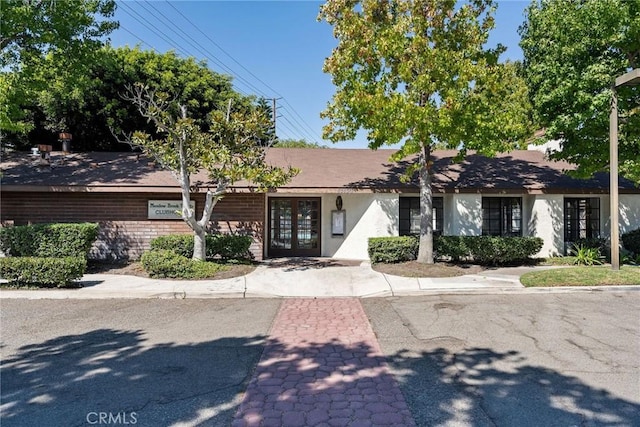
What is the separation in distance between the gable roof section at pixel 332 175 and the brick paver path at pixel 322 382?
7868 millimetres

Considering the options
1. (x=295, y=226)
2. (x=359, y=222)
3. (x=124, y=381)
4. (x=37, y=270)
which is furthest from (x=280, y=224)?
(x=124, y=381)

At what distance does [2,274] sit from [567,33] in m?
14.9

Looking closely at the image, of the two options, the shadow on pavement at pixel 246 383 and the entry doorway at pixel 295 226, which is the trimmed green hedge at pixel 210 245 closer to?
the entry doorway at pixel 295 226

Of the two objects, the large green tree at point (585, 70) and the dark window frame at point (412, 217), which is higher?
the large green tree at point (585, 70)

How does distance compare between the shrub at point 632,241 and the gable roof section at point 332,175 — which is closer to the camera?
the gable roof section at point 332,175

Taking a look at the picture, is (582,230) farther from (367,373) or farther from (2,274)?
(2,274)

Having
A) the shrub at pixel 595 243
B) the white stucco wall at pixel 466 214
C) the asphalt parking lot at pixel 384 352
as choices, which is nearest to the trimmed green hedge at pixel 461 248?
the white stucco wall at pixel 466 214

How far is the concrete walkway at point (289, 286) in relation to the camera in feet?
27.9

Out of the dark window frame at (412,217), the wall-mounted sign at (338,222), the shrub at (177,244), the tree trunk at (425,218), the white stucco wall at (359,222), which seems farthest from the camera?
the dark window frame at (412,217)

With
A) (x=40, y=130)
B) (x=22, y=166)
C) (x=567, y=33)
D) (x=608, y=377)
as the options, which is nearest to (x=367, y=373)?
(x=608, y=377)

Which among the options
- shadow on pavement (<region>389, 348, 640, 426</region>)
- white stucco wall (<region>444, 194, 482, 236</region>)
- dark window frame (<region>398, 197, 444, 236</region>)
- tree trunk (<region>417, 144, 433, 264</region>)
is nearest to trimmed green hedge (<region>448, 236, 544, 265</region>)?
tree trunk (<region>417, 144, 433, 264</region>)

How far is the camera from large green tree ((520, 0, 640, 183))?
9.82 m

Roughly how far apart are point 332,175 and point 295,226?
7.68ft

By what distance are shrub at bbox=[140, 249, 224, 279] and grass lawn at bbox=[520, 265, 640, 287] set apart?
777 cm
